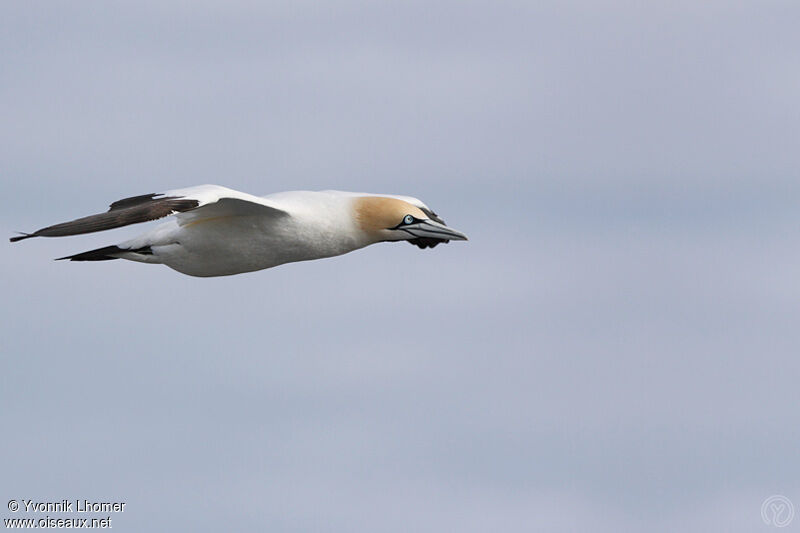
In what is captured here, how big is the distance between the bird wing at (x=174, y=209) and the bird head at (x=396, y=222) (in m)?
1.12

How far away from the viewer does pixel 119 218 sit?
1772cm

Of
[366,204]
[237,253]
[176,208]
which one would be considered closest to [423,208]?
[366,204]

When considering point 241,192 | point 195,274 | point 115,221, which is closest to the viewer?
point 115,221

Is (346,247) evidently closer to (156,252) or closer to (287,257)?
(287,257)

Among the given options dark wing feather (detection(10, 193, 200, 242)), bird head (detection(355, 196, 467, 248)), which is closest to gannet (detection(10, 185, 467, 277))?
bird head (detection(355, 196, 467, 248))

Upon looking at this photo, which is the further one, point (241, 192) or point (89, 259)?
point (89, 259)

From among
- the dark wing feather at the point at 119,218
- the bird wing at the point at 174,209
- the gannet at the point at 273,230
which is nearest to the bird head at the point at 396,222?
the gannet at the point at 273,230

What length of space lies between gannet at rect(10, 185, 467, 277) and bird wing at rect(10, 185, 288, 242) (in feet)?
0.07

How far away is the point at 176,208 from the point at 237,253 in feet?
7.12

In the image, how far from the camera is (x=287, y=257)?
792 inches

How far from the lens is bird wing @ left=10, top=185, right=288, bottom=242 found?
1761 cm

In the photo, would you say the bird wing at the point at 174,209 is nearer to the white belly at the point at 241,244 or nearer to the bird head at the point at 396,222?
the white belly at the point at 241,244

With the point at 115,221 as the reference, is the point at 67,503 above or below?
below

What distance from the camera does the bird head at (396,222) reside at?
66.6 ft
